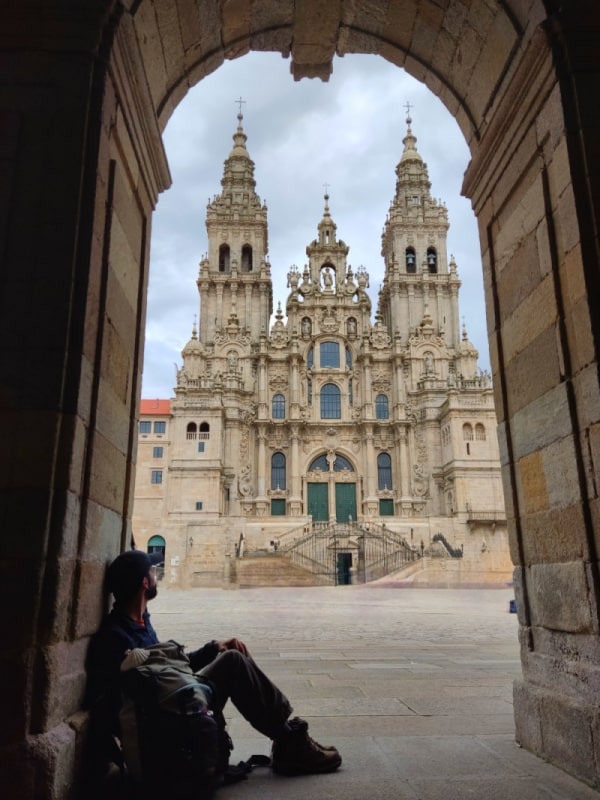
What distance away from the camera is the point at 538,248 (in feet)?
13.8

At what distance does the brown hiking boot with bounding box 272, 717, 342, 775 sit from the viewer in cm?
341

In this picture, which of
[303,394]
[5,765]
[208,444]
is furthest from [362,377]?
[5,765]

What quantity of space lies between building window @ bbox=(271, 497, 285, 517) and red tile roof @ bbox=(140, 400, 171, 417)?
8.98m

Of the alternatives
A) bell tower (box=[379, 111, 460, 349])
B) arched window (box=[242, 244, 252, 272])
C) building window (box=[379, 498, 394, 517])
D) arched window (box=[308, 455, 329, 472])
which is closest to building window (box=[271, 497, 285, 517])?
arched window (box=[308, 455, 329, 472])

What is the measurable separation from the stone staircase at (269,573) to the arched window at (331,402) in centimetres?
1354

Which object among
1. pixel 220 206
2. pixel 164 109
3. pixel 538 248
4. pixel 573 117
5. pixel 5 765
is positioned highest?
pixel 220 206

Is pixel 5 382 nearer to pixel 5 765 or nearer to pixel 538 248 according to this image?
pixel 5 765

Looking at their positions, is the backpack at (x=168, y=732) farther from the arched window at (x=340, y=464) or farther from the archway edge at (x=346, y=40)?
the arched window at (x=340, y=464)

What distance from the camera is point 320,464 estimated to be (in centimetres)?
4297

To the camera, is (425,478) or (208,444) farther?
(425,478)

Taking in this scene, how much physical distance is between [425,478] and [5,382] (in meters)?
40.2

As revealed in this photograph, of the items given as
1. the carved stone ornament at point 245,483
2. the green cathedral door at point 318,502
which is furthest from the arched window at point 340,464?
the carved stone ornament at point 245,483

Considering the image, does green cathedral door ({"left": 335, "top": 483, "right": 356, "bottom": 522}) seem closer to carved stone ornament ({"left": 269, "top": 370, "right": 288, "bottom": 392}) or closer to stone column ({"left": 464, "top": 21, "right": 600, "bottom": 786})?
carved stone ornament ({"left": 269, "top": 370, "right": 288, "bottom": 392})

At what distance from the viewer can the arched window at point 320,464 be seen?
4272 cm
